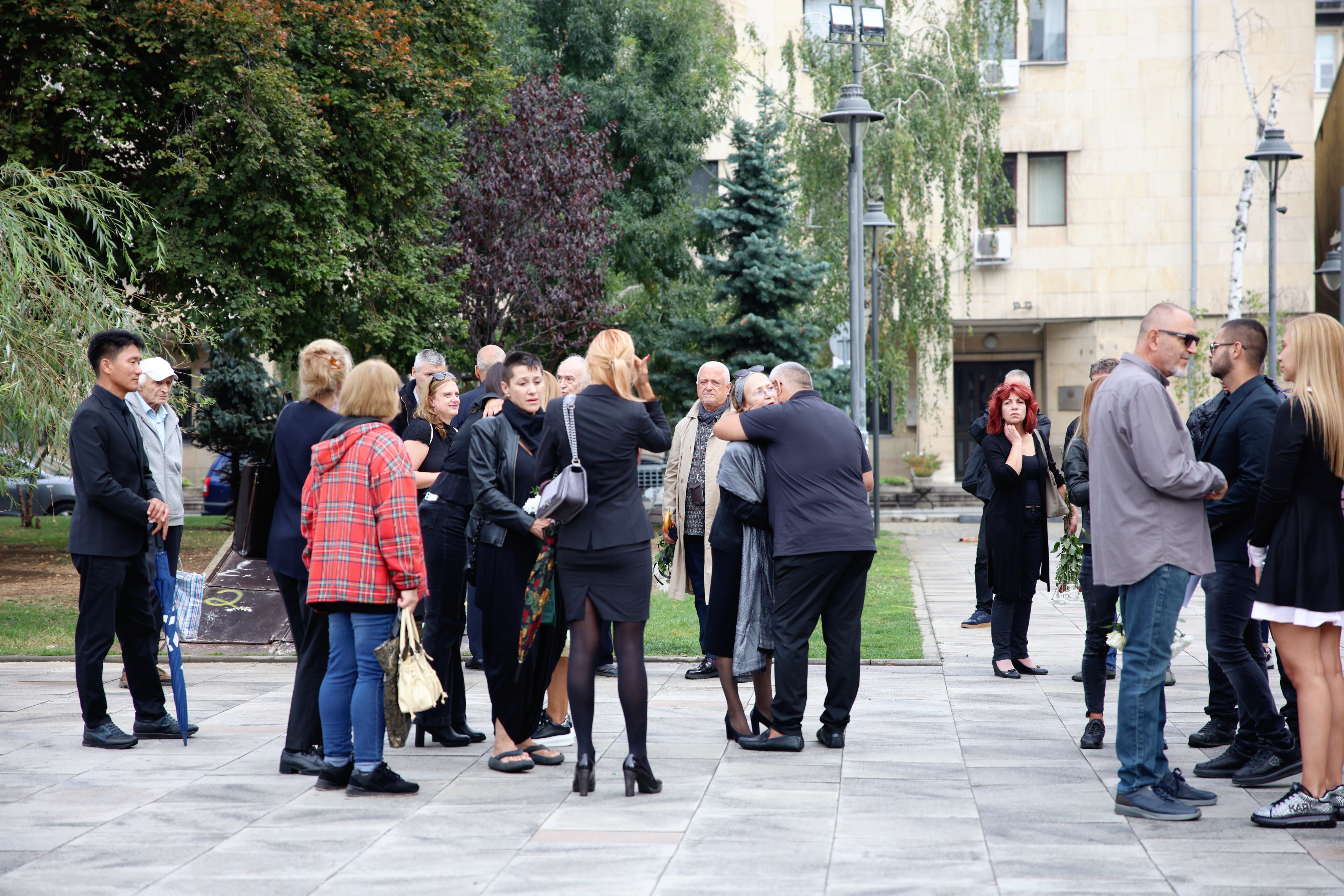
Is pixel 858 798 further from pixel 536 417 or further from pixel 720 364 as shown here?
pixel 720 364

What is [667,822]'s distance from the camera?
5398 millimetres

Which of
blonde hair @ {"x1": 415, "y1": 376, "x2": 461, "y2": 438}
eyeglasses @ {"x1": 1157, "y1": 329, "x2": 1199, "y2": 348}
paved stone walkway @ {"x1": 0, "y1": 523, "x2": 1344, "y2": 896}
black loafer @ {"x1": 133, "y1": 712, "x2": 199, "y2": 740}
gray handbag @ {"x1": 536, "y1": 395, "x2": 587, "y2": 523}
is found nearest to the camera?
paved stone walkway @ {"x1": 0, "y1": 523, "x2": 1344, "y2": 896}

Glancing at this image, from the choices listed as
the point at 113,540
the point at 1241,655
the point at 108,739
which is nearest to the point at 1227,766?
the point at 1241,655

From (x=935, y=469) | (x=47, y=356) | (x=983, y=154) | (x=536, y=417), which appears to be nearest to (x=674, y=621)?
(x=536, y=417)

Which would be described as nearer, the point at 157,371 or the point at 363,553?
the point at 363,553

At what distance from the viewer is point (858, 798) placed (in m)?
5.75

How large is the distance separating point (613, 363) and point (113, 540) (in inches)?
119

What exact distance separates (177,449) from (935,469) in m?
24.7

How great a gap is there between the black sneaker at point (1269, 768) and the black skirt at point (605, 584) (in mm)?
2839

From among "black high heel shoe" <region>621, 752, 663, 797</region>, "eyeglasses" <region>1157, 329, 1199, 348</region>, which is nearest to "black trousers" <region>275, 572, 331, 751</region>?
"black high heel shoe" <region>621, 752, 663, 797</region>

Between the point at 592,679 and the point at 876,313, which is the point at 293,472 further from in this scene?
the point at 876,313

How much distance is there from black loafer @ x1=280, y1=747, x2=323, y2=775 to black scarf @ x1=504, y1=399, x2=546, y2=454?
1.82 m

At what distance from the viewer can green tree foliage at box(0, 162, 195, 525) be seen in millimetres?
11648

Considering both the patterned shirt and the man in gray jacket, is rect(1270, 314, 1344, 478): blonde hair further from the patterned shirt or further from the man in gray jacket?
the patterned shirt
